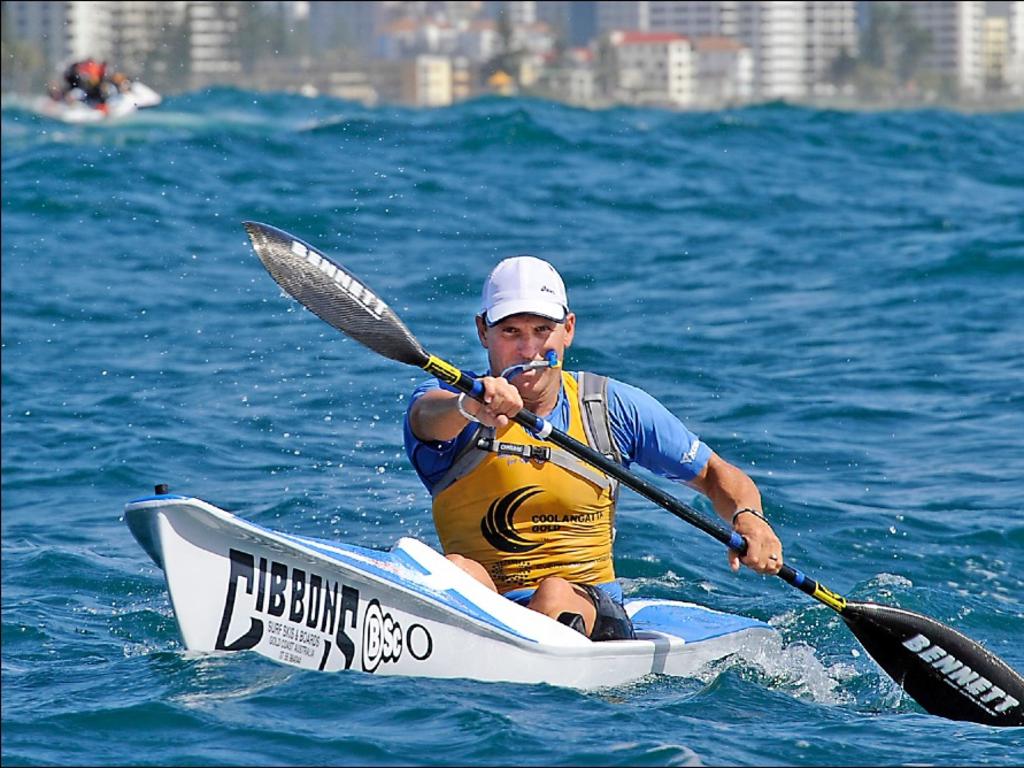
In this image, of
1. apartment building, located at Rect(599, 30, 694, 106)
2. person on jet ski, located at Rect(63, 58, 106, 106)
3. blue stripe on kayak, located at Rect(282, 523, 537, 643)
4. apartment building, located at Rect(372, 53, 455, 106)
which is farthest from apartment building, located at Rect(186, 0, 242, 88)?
blue stripe on kayak, located at Rect(282, 523, 537, 643)

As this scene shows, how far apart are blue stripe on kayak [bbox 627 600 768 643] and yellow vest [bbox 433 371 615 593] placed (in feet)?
1.14

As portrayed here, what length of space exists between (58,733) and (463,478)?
1.49 metres

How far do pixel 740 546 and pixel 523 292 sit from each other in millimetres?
1140

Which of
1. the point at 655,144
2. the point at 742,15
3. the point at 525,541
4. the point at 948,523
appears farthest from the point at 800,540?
the point at 742,15

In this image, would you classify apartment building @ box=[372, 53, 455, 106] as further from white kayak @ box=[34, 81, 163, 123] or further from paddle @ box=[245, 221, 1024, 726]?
paddle @ box=[245, 221, 1024, 726]

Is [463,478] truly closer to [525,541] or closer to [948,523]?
[525,541]

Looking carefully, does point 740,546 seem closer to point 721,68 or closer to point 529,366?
point 529,366

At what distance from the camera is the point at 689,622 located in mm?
5559

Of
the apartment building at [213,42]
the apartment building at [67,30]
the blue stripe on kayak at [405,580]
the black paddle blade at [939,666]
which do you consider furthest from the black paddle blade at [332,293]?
the apartment building at [213,42]

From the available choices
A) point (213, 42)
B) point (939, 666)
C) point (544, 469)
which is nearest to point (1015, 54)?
point (213, 42)

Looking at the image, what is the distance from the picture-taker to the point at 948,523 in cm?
775

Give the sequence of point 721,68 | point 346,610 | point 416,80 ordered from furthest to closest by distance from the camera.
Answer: point 721,68, point 416,80, point 346,610

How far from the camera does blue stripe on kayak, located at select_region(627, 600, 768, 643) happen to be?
5.41 meters

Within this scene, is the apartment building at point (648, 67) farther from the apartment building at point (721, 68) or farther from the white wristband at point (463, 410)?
the white wristband at point (463, 410)
